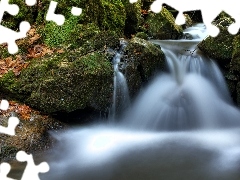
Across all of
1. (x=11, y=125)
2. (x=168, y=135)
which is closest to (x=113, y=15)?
(x=168, y=135)

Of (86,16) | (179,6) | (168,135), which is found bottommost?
(168,135)

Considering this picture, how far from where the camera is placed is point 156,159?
5.25 m

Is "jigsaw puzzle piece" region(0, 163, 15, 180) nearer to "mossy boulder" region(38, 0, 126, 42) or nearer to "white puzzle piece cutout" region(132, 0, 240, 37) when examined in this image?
"white puzzle piece cutout" region(132, 0, 240, 37)

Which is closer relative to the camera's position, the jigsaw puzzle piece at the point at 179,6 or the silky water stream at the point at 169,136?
the jigsaw puzzle piece at the point at 179,6

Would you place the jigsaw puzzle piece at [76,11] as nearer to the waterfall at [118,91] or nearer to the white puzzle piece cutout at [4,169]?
the waterfall at [118,91]

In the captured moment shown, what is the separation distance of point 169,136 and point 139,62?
5.20 ft

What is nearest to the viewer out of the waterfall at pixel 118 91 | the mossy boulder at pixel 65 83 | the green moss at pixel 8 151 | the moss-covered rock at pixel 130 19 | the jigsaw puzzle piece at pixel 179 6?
the jigsaw puzzle piece at pixel 179 6

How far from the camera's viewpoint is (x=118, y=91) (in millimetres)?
6461

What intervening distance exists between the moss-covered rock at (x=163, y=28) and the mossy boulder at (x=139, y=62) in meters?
2.78

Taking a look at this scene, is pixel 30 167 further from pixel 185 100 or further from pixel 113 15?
pixel 113 15

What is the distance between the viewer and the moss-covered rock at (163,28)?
9.95 m

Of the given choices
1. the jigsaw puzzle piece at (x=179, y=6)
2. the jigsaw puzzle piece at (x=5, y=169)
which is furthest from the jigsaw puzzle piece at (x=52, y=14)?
the jigsaw puzzle piece at (x=5, y=169)

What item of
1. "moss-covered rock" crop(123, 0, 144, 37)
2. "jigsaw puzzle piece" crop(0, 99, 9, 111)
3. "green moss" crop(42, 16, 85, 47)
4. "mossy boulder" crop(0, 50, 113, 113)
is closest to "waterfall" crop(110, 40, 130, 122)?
"mossy boulder" crop(0, 50, 113, 113)

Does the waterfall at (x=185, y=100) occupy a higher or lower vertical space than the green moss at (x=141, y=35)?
lower
